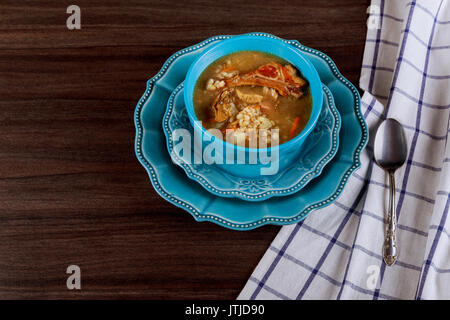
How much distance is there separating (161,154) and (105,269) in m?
0.37

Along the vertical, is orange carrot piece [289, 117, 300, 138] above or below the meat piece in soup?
below

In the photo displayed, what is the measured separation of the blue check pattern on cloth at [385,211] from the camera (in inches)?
51.6

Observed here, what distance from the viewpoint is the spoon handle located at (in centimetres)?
133

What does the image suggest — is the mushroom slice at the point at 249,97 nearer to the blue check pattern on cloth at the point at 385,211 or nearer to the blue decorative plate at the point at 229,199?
the blue decorative plate at the point at 229,199

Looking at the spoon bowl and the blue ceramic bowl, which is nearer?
the blue ceramic bowl

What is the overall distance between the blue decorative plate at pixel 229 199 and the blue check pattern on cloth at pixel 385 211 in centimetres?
12

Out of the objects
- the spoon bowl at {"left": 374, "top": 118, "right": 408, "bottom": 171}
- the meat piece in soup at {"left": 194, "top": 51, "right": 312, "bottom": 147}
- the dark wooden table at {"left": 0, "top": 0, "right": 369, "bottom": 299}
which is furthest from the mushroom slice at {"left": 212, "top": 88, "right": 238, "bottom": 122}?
the spoon bowl at {"left": 374, "top": 118, "right": 408, "bottom": 171}

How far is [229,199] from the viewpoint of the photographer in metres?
1.31

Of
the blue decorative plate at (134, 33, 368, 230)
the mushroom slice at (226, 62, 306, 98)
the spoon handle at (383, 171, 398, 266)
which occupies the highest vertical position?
the mushroom slice at (226, 62, 306, 98)

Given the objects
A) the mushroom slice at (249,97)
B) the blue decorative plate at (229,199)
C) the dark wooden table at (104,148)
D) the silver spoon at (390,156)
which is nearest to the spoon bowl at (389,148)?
the silver spoon at (390,156)

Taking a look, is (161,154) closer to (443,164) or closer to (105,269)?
(105,269)

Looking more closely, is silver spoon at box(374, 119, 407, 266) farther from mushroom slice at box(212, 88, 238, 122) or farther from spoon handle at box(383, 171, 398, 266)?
mushroom slice at box(212, 88, 238, 122)

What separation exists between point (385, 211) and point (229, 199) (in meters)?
0.48

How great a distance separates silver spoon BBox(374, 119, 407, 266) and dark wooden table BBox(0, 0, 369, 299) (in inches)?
10.1
